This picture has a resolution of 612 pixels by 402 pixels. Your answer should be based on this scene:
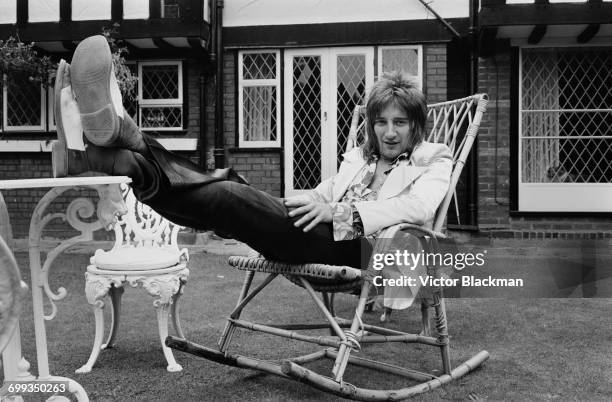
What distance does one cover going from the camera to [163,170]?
1.71m

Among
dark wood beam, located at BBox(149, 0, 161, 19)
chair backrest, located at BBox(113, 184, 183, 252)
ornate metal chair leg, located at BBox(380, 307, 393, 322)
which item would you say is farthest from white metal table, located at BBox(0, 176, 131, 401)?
dark wood beam, located at BBox(149, 0, 161, 19)

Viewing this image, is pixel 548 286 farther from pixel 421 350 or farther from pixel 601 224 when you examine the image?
pixel 601 224

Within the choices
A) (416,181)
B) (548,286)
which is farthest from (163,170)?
(548,286)

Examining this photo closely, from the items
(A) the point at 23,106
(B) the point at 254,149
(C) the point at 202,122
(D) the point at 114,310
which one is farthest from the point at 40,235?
(A) the point at 23,106

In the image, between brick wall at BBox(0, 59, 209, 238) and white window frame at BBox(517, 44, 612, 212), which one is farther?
brick wall at BBox(0, 59, 209, 238)

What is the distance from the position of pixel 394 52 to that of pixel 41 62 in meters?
4.05

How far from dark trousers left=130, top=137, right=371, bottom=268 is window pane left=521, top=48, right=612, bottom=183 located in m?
5.55

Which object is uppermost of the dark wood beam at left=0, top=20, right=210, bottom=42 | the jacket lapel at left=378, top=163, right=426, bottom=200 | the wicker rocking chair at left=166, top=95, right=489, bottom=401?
the dark wood beam at left=0, top=20, right=210, bottom=42

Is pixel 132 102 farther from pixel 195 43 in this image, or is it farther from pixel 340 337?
pixel 340 337

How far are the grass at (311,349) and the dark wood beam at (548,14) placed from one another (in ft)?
11.5

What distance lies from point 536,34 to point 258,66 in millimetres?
3144

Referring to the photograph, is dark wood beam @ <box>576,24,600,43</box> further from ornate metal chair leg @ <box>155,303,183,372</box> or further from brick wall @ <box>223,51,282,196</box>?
ornate metal chair leg @ <box>155,303,183,372</box>

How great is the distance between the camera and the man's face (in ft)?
7.77

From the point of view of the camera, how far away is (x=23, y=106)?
26.5 ft
